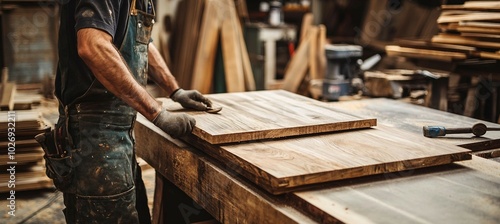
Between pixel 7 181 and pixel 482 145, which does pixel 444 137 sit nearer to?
pixel 482 145

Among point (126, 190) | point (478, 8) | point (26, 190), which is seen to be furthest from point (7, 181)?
point (478, 8)

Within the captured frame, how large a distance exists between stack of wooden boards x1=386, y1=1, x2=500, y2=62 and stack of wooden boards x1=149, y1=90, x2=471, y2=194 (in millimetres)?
1766

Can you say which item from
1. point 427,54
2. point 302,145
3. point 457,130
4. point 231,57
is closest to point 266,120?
point 302,145

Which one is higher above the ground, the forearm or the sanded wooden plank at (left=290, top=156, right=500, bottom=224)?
the forearm

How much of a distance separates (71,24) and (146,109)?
49 centimetres

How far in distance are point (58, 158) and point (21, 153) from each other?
2001 mm

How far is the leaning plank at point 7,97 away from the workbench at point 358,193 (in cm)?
256

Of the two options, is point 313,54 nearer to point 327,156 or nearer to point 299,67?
point 299,67

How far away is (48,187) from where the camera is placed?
440 cm

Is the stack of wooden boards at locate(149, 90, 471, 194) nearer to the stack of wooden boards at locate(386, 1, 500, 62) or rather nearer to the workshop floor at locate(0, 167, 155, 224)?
the workshop floor at locate(0, 167, 155, 224)

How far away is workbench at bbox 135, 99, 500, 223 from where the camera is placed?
1663 mm

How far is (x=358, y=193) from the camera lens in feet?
5.98

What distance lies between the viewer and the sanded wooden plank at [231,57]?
6.54m

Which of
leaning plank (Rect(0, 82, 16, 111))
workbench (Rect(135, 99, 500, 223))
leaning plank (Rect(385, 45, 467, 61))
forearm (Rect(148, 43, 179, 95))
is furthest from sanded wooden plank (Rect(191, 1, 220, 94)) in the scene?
workbench (Rect(135, 99, 500, 223))
